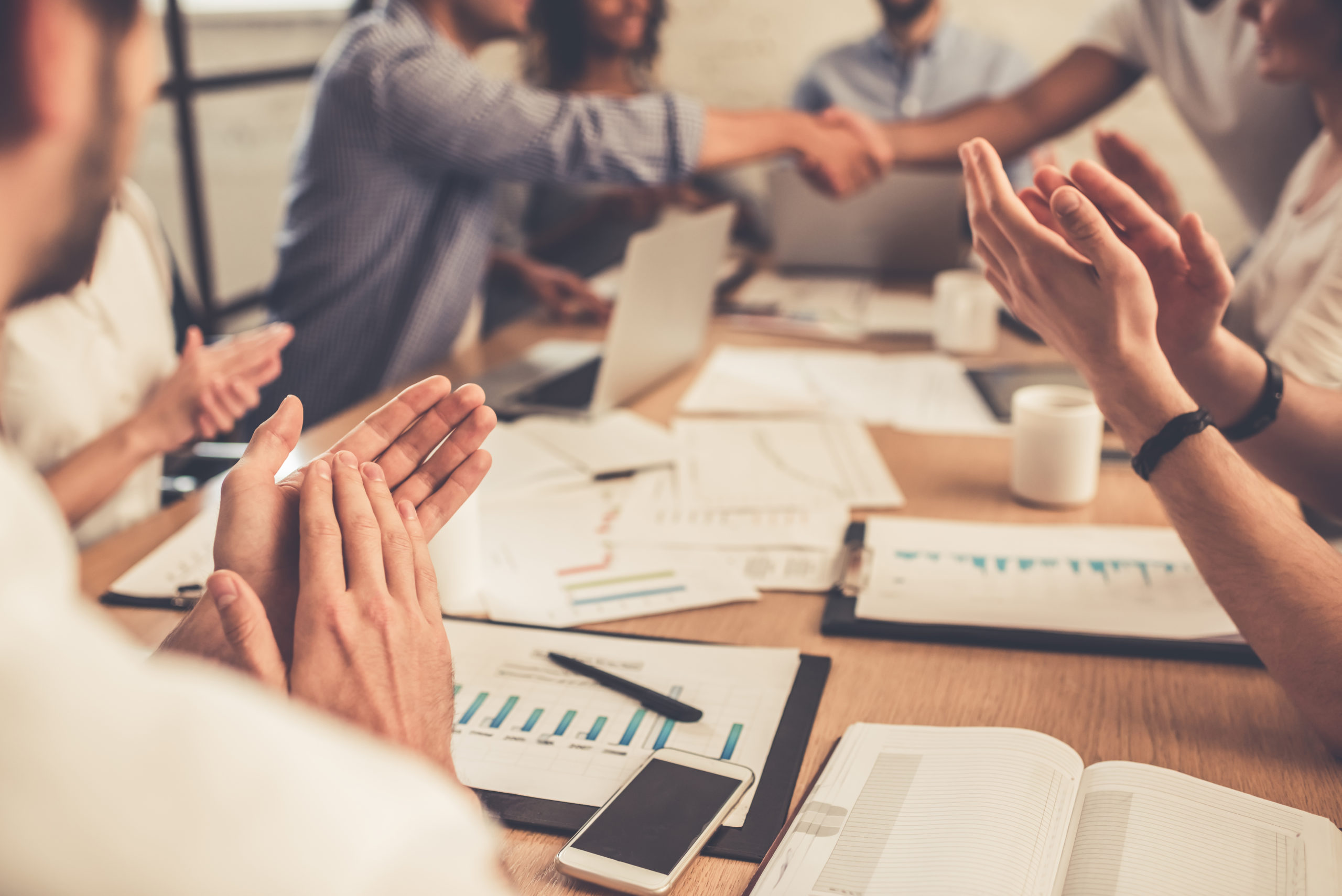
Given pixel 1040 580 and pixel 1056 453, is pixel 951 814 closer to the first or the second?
pixel 1040 580

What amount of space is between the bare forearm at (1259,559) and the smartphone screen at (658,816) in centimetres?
39

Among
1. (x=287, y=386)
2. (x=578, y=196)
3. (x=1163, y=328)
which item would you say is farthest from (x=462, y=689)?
(x=578, y=196)

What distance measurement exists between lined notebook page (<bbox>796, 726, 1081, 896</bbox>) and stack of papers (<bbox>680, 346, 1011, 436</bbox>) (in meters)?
0.69

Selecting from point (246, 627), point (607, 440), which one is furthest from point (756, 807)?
point (607, 440)

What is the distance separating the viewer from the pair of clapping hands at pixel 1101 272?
755 mm

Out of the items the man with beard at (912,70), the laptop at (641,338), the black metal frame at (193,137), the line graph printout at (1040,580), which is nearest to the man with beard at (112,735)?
the line graph printout at (1040,580)

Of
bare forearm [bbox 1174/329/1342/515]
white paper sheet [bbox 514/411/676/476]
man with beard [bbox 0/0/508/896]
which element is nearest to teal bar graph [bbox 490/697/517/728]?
man with beard [bbox 0/0/508/896]

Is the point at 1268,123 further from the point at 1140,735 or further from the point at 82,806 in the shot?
the point at 82,806

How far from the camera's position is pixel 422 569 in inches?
24.7

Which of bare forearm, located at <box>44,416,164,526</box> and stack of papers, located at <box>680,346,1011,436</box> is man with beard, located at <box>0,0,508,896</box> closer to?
bare forearm, located at <box>44,416,164,526</box>

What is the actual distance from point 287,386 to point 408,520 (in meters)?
1.28

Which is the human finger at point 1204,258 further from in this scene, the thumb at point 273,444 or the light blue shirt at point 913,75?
the light blue shirt at point 913,75

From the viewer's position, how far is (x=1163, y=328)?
0.94 metres

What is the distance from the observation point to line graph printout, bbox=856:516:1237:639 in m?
0.82
